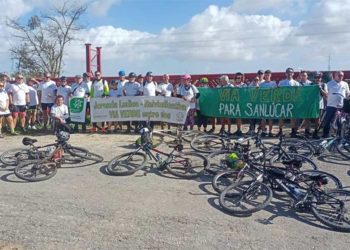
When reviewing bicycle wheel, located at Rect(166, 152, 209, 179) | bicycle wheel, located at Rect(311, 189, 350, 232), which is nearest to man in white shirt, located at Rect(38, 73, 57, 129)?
bicycle wheel, located at Rect(166, 152, 209, 179)

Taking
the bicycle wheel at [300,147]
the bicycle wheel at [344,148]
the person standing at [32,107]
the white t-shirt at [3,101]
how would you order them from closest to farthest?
the bicycle wheel at [300,147]
the bicycle wheel at [344,148]
the white t-shirt at [3,101]
the person standing at [32,107]

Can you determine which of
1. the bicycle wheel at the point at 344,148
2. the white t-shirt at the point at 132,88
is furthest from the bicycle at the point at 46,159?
the bicycle wheel at the point at 344,148

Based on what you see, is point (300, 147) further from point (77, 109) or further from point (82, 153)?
point (77, 109)

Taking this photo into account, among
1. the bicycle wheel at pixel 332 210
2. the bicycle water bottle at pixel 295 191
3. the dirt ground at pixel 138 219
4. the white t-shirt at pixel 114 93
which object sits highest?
the white t-shirt at pixel 114 93

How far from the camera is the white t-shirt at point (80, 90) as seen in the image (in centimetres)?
1463

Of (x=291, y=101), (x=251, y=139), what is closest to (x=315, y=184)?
(x=251, y=139)

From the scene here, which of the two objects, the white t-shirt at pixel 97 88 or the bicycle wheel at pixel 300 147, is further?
the white t-shirt at pixel 97 88

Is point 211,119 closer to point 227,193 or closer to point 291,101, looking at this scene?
point 291,101

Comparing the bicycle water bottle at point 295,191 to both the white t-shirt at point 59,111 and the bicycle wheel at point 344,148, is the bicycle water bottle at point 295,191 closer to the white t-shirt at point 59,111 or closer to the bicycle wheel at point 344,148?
the bicycle wheel at point 344,148

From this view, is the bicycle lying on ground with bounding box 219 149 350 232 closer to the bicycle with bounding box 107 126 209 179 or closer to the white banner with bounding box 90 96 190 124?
the bicycle with bounding box 107 126 209 179

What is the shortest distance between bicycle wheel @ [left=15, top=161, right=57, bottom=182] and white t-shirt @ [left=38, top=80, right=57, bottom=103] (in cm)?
658

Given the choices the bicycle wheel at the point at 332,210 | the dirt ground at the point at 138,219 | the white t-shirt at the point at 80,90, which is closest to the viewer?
the dirt ground at the point at 138,219

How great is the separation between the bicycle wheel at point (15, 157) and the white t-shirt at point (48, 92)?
18.2 feet

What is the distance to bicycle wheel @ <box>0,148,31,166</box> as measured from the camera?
9384 millimetres
